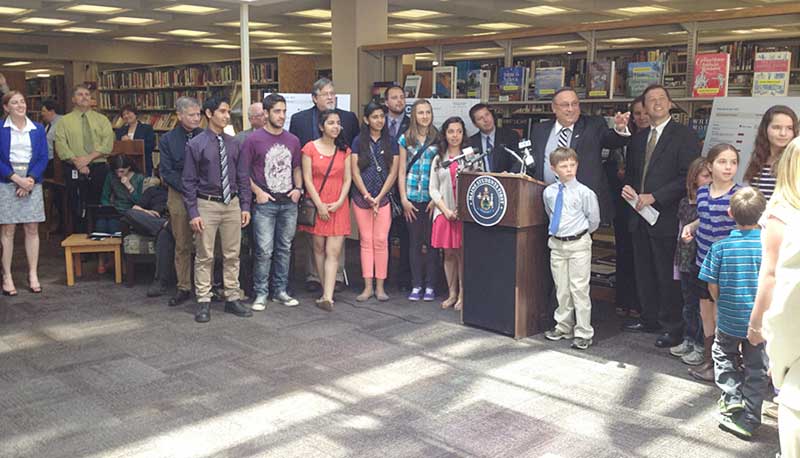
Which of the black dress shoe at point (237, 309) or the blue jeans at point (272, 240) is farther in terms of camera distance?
the blue jeans at point (272, 240)

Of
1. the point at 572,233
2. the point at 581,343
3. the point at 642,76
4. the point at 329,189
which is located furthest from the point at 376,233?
the point at 642,76

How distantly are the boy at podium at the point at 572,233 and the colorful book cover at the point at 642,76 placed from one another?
1.29 m

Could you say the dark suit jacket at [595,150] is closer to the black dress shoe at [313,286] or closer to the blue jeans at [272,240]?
the blue jeans at [272,240]

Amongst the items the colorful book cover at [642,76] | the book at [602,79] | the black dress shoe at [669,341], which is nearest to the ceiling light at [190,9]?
the book at [602,79]

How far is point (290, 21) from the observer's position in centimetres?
1252

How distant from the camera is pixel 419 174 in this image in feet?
17.9

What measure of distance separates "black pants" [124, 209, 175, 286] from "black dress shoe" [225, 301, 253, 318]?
0.83 m

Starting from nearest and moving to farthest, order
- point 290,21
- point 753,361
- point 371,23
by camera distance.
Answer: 1. point 753,361
2. point 371,23
3. point 290,21

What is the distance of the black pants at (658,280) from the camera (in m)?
4.46

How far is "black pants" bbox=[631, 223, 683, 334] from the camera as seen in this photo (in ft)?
14.6

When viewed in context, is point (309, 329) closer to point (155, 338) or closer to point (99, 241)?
point (155, 338)

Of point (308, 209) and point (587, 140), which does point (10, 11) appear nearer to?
point (308, 209)

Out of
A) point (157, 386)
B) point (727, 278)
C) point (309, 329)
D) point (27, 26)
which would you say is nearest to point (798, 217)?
point (727, 278)

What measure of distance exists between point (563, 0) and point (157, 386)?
851 cm
